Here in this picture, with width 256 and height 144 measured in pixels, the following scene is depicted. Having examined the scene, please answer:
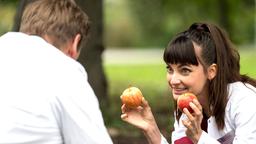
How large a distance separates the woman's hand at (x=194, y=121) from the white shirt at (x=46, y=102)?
826mm

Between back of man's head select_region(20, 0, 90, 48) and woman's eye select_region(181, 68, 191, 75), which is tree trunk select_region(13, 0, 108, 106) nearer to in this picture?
woman's eye select_region(181, 68, 191, 75)

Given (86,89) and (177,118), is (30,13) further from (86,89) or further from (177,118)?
(177,118)

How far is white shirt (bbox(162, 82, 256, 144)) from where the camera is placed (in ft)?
13.4

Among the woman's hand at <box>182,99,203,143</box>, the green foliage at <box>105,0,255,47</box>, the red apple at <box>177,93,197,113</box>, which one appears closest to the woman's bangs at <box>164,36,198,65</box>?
the red apple at <box>177,93,197,113</box>

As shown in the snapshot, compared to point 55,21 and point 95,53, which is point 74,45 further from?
point 95,53

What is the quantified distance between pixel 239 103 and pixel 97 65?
5252 millimetres

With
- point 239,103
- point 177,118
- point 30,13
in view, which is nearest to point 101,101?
point 177,118

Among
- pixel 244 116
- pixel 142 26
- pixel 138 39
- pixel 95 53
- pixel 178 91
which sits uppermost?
pixel 178 91

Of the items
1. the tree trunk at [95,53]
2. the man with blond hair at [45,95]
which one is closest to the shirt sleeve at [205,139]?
the man with blond hair at [45,95]

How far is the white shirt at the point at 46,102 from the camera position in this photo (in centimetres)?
312

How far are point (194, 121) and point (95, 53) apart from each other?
542 cm

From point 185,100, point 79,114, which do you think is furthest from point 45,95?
point 185,100

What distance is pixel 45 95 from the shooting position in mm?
3123

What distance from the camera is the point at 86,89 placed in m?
3.15
